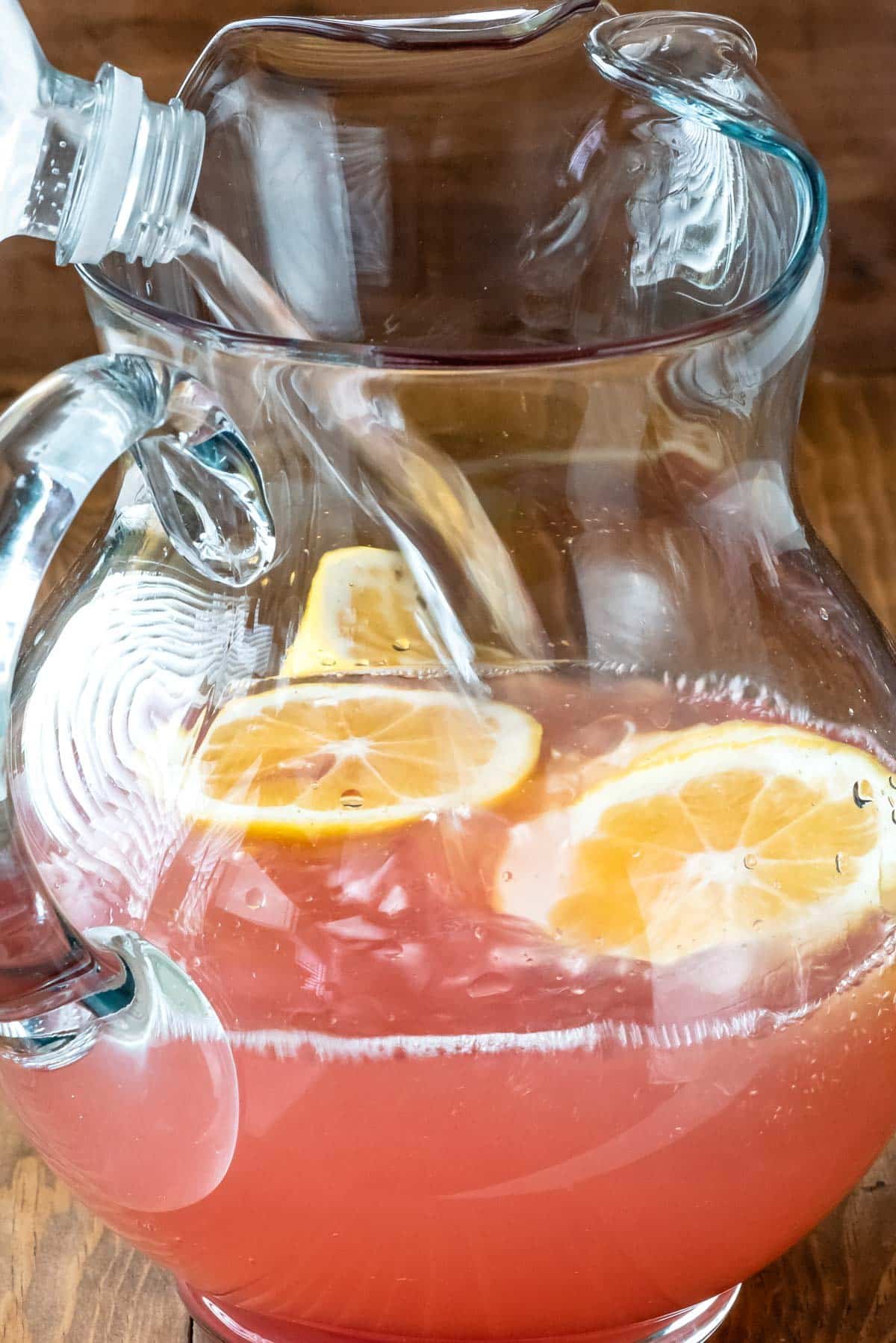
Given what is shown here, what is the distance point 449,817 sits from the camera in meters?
0.50

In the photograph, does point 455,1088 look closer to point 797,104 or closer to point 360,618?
point 360,618

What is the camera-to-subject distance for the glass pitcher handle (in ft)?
1.37

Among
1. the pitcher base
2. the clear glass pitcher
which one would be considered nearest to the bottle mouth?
the clear glass pitcher

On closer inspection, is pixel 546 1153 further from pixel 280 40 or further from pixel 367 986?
pixel 280 40

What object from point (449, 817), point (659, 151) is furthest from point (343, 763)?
point (659, 151)

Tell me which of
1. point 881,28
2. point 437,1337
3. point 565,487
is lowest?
point 437,1337

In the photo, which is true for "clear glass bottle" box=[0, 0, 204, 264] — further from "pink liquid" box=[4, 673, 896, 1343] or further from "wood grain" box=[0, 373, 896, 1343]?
"wood grain" box=[0, 373, 896, 1343]

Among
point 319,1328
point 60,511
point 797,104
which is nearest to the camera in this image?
point 60,511

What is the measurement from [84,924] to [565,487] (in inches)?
7.4

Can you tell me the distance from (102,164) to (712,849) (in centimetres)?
26

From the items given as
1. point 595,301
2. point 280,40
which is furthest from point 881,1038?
point 280,40

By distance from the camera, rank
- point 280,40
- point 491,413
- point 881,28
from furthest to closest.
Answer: point 881,28
point 280,40
point 491,413

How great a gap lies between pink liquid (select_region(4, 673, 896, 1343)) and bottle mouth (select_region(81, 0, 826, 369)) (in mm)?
142

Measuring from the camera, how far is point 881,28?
4.03 ft
